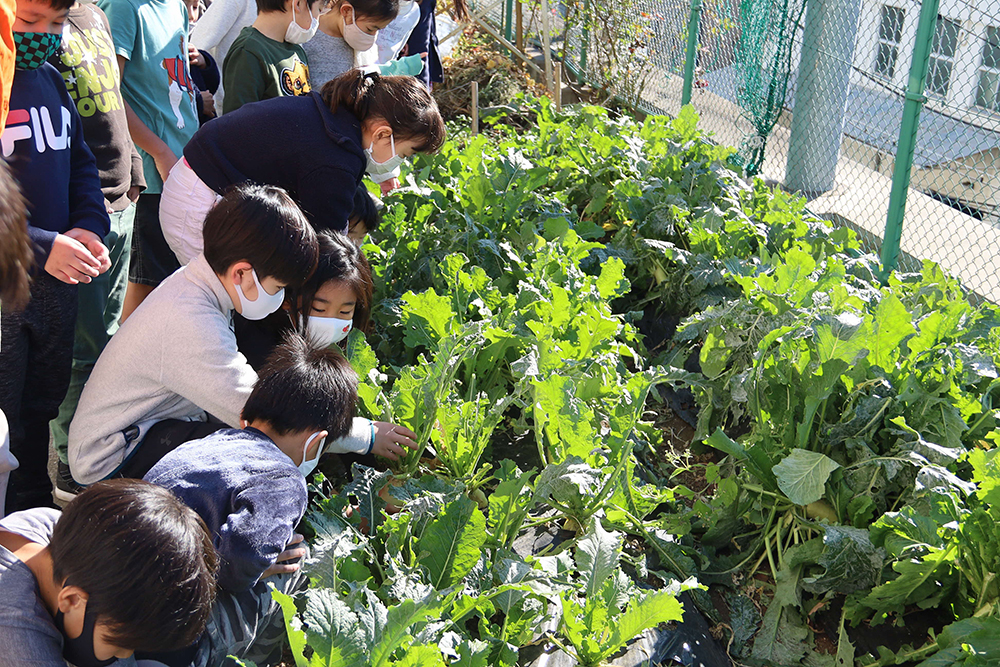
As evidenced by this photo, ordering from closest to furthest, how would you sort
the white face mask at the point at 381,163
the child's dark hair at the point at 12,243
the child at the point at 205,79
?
the child's dark hair at the point at 12,243 < the white face mask at the point at 381,163 < the child at the point at 205,79

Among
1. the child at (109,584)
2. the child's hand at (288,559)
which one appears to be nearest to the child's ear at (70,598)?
the child at (109,584)

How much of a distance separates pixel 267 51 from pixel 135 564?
8.03ft

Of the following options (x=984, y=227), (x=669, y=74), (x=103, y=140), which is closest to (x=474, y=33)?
(x=669, y=74)

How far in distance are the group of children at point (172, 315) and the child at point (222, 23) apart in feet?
1.37

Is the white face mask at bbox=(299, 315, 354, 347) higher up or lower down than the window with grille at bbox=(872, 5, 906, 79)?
lower down

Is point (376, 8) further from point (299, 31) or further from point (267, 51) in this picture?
point (267, 51)

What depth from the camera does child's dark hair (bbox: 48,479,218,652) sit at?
143 cm

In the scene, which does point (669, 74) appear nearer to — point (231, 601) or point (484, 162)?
point (484, 162)

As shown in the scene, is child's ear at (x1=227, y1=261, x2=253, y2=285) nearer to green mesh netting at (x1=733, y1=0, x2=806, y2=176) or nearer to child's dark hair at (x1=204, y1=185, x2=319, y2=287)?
child's dark hair at (x1=204, y1=185, x2=319, y2=287)

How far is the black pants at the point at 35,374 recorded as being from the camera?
2283mm

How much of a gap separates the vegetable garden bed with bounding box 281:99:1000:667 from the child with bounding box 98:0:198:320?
0.87 metres

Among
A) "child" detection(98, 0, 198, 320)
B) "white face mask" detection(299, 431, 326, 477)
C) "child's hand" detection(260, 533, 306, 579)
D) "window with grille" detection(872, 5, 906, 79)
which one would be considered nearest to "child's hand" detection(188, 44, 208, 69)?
"child" detection(98, 0, 198, 320)

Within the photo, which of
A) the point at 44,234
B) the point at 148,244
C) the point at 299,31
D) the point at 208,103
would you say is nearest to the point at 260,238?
the point at 44,234

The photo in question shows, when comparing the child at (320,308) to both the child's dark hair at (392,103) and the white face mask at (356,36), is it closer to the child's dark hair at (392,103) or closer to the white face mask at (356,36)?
the child's dark hair at (392,103)
